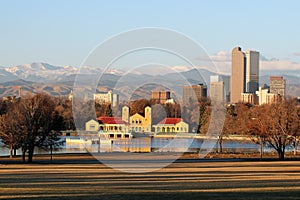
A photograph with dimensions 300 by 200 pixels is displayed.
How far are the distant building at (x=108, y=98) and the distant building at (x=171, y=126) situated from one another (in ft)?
24.6

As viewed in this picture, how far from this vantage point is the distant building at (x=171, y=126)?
284 feet

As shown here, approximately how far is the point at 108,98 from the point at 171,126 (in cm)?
995

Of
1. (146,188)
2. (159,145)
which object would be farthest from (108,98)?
(146,188)

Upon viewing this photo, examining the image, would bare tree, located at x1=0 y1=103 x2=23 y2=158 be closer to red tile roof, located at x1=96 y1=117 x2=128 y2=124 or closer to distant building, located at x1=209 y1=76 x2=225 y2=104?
red tile roof, located at x1=96 y1=117 x2=128 y2=124

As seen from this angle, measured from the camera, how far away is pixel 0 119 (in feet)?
210

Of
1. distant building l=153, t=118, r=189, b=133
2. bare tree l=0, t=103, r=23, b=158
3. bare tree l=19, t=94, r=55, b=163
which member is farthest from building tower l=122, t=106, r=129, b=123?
bare tree l=19, t=94, r=55, b=163

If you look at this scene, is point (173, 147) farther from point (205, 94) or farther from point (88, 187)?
point (88, 187)

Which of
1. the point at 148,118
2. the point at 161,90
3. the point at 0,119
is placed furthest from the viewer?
the point at 161,90

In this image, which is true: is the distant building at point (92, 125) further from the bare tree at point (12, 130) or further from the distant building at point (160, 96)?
the bare tree at point (12, 130)

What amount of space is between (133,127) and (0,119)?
92.5 ft

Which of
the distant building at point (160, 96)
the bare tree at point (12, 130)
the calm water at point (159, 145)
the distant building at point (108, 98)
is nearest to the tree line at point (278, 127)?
the calm water at point (159, 145)

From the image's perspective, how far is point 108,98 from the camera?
9475 cm

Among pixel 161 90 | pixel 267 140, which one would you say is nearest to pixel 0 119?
pixel 267 140

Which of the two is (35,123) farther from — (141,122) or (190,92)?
(141,122)
